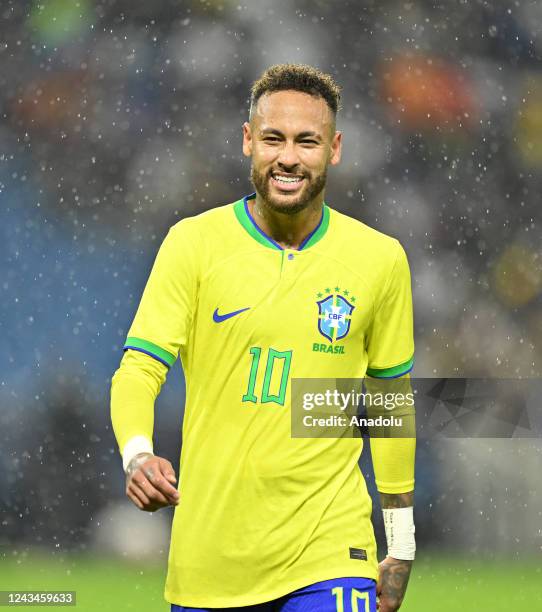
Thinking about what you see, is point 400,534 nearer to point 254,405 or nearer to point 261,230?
point 254,405

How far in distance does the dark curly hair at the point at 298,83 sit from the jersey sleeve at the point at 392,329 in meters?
0.54

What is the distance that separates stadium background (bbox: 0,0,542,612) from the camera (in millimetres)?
10203

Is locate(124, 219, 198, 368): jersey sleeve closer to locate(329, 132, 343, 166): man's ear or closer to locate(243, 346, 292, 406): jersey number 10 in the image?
locate(243, 346, 292, 406): jersey number 10

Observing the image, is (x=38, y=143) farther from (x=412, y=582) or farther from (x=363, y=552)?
(x=363, y=552)

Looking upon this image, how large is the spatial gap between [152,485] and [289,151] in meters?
1.21

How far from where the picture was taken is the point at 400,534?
4.26 metres

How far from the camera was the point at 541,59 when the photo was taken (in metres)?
11.3

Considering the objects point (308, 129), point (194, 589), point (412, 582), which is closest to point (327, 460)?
point (194, 589)

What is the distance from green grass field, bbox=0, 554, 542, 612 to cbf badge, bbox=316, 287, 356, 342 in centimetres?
525

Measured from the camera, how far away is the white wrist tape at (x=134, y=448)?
11.8 ft

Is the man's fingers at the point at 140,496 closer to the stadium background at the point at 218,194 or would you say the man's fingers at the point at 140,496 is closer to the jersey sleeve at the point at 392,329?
the jersey sleeve at the point at 392,329

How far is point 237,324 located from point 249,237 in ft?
1.05

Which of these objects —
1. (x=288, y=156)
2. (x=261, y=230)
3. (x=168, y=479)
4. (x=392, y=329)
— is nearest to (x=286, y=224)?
(x=261, y=230)

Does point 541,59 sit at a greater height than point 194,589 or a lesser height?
greater
